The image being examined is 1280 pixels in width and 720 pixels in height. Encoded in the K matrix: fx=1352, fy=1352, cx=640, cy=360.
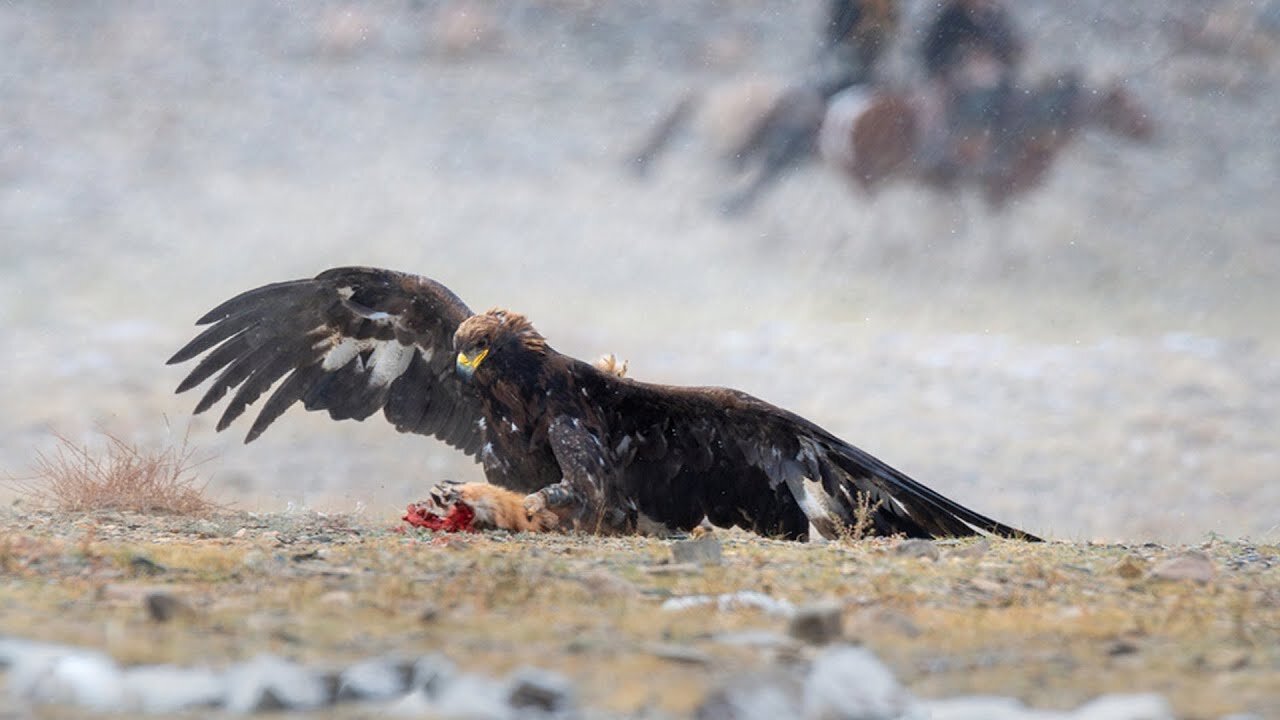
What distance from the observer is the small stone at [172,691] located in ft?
13.0

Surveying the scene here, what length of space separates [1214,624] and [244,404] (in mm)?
8744

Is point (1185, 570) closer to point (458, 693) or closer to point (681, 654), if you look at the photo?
point (681, 654)

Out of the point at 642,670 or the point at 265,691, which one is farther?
the point at 642,670

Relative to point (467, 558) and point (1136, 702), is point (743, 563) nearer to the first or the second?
point (467, 558)

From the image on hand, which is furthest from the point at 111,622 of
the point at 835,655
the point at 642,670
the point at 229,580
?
the point at 835,655

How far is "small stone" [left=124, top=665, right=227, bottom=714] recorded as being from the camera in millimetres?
3953

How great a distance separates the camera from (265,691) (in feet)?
12.9

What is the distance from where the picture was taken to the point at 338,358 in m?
12.1

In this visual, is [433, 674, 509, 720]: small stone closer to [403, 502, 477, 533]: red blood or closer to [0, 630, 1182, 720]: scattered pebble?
[0, 630, 1182, 720]: scattered pebble

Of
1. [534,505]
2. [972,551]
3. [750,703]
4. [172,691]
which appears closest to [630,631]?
[750,703]

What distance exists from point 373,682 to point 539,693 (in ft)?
1.82

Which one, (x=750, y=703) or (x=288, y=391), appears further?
(x=288, y=391)

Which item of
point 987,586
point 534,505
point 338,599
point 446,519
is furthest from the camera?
point 534,505

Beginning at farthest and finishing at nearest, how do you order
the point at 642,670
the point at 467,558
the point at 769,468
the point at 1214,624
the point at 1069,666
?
the point at 769,468
the point at 467,558
the point at 1214,624
the point at 1069,666
the point at 642,670
